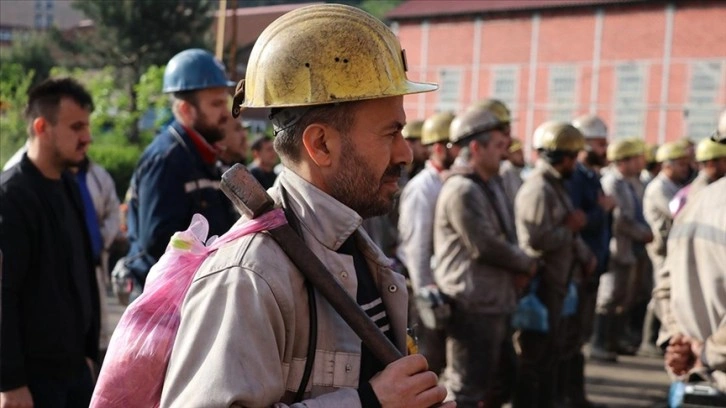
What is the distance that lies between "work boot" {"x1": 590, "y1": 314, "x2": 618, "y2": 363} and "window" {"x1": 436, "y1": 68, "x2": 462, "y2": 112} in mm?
34772

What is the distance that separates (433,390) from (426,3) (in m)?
47.2

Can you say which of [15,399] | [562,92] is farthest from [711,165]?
[562,92]

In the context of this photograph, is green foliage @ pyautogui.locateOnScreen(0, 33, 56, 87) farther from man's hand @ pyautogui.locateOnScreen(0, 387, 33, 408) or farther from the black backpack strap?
the black backpack strap

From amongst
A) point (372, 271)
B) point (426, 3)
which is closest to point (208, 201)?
point (372, 271)

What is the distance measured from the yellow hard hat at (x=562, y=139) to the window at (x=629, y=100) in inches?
1301

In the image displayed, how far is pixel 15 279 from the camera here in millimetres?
4105

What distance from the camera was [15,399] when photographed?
400cm

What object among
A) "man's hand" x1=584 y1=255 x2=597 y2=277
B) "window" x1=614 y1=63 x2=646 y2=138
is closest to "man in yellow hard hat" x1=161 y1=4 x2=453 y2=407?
"man's hand" x1=584 y1=255 x2=597 y2=277

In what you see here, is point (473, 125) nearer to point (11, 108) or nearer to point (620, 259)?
point (620, 259)

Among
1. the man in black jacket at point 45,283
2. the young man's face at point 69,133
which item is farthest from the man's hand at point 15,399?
Result: the young man's face at point 69,133

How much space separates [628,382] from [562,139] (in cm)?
307

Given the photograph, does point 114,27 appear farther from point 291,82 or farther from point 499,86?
point 499,86

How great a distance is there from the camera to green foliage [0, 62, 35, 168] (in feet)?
36.0

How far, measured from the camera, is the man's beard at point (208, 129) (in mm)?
5125
